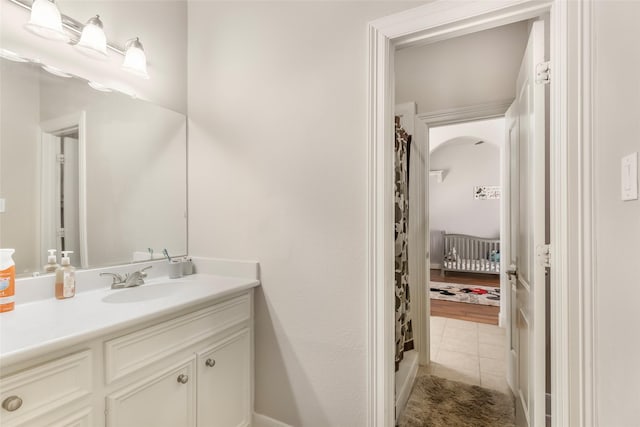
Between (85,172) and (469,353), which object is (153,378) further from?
(469,353)

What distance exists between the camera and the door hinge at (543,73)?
1.24 m

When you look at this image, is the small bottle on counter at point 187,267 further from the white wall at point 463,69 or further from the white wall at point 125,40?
the white wall at point 463,69

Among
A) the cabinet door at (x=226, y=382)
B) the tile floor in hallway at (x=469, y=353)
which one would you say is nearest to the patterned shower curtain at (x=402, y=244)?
the tile floor in hallway at (x=469, y=353)

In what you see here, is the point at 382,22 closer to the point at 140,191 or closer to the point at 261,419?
the point at 140,191

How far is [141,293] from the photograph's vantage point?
5.26 feet

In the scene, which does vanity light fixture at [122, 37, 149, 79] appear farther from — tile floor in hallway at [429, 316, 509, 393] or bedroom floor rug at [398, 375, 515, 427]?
tile floor in hallway at [429, 316, 509, 393]

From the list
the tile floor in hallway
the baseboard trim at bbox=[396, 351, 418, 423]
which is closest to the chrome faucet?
the baseboard trim at bbox=[396, 351, 418, 423]

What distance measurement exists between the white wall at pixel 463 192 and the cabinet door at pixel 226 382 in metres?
5.69

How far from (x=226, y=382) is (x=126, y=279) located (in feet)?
2.47

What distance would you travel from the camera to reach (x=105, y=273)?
62.9 inches

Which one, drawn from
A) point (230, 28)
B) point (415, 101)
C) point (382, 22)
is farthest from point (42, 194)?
point (415, 101)

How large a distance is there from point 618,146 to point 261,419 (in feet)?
6.49

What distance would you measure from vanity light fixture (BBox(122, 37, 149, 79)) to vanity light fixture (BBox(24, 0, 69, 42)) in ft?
0.94

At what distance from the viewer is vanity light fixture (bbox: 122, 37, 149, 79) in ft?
5.43
